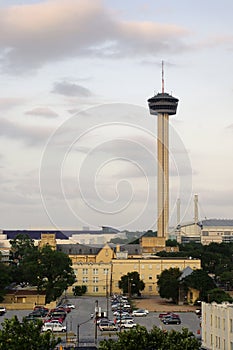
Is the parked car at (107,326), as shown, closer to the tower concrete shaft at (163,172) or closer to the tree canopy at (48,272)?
the tree canopy at (48,272)

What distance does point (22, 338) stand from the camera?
16.2 m

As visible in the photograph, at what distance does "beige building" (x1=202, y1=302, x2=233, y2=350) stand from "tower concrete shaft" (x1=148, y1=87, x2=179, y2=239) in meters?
75.0

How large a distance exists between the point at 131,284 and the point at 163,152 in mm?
58096

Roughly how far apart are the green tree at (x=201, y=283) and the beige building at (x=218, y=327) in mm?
14012

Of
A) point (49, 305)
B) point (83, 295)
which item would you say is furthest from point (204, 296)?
point (83, 295)

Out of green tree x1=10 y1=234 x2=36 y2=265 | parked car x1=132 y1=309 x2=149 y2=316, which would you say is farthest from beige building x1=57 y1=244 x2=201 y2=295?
parked car x1=132 y1=309 x2=149 y2=316

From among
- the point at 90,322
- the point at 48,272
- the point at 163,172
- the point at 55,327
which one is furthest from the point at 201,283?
the point at 163,172

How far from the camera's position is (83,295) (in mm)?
47031

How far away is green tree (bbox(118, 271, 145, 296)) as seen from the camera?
4500 cm

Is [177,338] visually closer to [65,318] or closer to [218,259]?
[65,318]

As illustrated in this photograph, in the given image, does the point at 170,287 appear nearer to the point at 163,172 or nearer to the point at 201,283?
the point at 201,283

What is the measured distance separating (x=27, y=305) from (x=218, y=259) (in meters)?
23.3

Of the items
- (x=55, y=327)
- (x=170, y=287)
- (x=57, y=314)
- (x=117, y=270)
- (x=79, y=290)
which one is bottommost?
(x=55, y=327)

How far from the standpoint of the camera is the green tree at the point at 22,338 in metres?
Answer: 16.2
